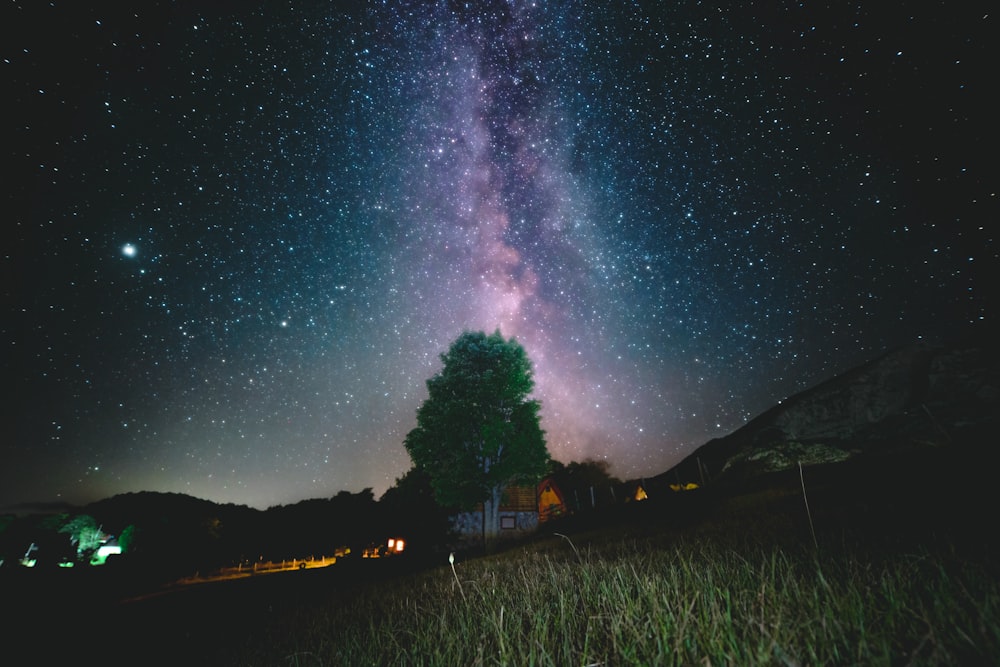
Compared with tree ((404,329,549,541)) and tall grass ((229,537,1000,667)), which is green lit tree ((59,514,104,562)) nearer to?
tree ((404,329,549,541))

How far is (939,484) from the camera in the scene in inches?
166

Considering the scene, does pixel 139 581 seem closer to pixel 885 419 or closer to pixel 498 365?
pixel 498 365

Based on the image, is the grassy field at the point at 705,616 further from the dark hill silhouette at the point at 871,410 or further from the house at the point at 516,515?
the house at the point at 516,515

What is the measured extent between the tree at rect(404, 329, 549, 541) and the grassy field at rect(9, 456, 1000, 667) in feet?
46.8

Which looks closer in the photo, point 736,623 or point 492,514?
point 736,623

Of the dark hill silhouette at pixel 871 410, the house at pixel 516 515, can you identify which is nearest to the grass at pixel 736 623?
the dark hill silhouette at pixel 871 410

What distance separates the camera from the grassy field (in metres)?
1.28

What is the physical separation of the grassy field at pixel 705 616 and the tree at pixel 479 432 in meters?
14.3

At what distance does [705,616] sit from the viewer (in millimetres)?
1593

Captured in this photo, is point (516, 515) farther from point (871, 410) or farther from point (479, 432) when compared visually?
point (871, 410)

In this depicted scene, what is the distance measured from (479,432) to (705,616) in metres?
18.8

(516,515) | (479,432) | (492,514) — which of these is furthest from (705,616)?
(516,515)

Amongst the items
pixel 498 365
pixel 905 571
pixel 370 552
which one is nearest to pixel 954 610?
pixel 905 571

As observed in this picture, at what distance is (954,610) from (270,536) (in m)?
28.2
